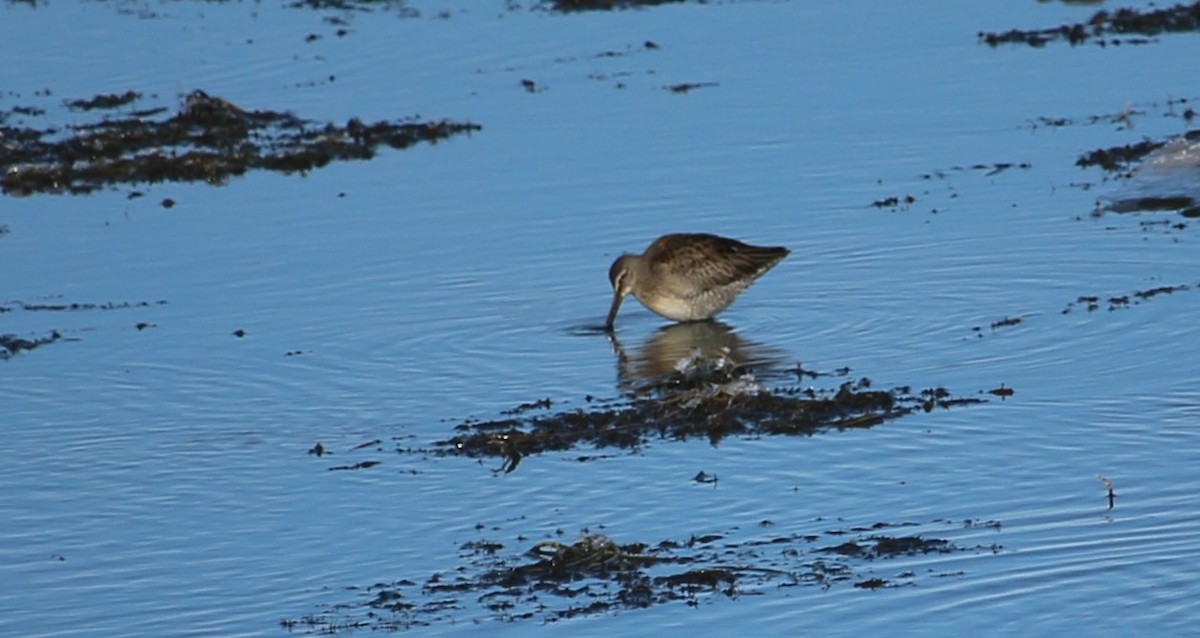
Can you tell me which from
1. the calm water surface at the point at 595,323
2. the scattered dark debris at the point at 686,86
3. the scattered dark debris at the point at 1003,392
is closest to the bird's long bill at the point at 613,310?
the calm water surface at the point at 595,323

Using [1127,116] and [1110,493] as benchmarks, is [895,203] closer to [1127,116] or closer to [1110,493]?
[1127,116]

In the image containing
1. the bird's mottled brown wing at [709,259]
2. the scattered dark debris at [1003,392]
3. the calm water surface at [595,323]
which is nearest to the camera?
the calm water surface at [595,323]

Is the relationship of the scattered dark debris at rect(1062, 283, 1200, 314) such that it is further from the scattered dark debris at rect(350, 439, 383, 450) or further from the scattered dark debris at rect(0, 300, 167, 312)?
the scattered dark debris at rect(0, 300, 167, 312)

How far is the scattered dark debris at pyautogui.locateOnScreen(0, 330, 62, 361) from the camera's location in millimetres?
12648

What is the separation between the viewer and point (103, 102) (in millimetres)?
20406

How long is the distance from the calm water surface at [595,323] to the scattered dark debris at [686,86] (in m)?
0.19

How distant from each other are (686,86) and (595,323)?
7348 mm

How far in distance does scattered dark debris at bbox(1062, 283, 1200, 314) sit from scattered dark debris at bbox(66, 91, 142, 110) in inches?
423

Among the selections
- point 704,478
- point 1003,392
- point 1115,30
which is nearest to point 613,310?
point 1003,392

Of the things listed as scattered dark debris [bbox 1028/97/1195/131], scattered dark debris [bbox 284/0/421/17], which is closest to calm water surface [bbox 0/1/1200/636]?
scattered dark debris [bbox 1028/97/1195/131]

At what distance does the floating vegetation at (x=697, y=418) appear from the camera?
33.2ft

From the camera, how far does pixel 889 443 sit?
9.80 meters

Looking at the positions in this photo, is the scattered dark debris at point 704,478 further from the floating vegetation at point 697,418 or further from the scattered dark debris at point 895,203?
the scattered dark debris at point 895,203

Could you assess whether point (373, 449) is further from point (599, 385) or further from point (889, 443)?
point (889, 443)
